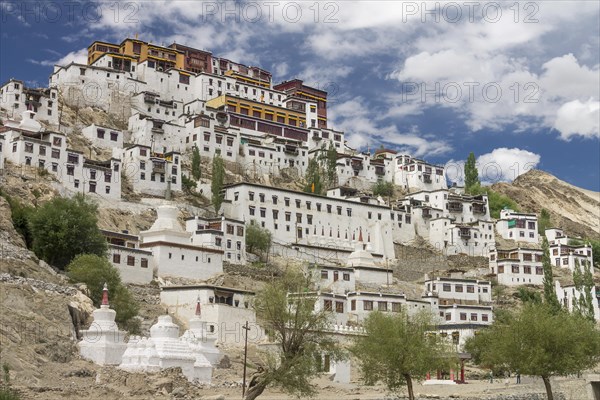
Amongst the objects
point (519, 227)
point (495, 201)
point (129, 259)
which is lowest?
point (129, 259)

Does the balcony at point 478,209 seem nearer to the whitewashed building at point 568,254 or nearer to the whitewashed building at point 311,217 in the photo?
the whitewashed building at point 568,254

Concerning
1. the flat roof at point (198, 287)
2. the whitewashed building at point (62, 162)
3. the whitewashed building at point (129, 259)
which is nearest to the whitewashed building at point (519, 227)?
the whitewashed building at point (62, 162)

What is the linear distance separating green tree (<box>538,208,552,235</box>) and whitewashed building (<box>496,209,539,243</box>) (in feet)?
17.6

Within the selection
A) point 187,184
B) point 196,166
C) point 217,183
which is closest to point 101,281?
point 217,183

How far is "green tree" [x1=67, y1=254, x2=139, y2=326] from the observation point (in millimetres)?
54156

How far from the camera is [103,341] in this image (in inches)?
1741

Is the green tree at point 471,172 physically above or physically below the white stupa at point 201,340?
above

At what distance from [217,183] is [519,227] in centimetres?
3958

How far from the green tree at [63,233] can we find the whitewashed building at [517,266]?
4578 cm

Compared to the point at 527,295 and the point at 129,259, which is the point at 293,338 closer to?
the point at 129,259

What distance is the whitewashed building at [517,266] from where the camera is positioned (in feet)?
307

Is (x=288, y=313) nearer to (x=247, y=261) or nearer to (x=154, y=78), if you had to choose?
(x=247, y=261)

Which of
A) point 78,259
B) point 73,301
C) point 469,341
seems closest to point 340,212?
point 469,341

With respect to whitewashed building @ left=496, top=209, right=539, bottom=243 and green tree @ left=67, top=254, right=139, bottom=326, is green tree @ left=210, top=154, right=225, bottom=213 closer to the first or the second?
green tree @ left=67, top=254, right=139, bottom=326
